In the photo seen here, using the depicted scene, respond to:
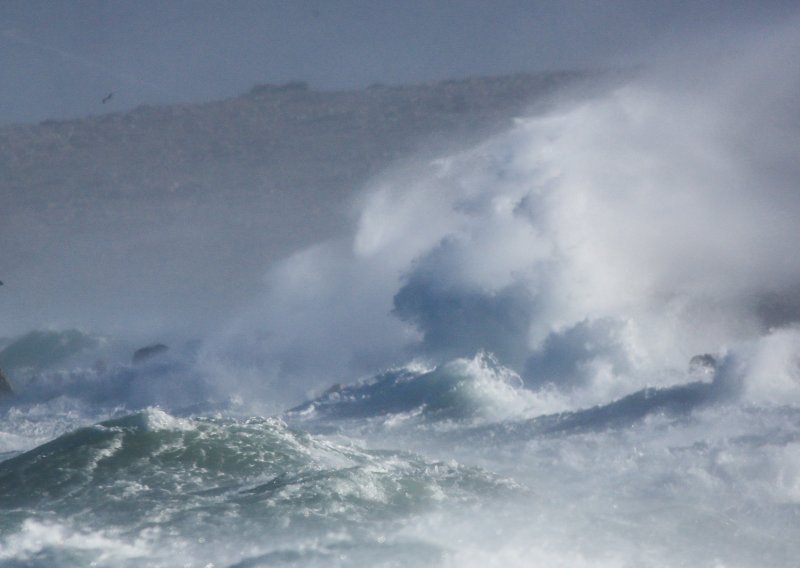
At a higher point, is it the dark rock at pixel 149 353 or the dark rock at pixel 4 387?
the dark rock at pixel 149 353

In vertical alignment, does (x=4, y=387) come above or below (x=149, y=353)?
below

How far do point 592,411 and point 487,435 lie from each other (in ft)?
6.79

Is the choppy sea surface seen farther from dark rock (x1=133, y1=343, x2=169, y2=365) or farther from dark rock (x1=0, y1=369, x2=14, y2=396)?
dark rock (x1=133, y1=343, x2=169, y2=365)

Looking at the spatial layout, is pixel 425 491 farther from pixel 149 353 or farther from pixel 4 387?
pixel 149 353

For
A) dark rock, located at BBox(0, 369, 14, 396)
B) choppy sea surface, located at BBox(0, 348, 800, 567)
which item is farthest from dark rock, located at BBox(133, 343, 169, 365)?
choppy sea surface, located at BBox(0, 348, 800, 567)

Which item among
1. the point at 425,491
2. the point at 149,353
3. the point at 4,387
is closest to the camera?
the point at 425,491

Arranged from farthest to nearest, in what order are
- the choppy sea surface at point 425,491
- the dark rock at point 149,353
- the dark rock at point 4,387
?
the dark rock at point 149,353
the dark rock at point 4,387
the choppy sea surface at point 425,491

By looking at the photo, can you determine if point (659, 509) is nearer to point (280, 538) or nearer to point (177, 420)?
point (280, 538)

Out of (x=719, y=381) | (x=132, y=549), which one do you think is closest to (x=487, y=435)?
(x=719, y=381)

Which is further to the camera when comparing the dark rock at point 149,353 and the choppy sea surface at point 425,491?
the dark rock at point 149,353

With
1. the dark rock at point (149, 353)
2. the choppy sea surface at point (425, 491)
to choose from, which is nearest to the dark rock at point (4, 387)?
the dark rock at point (149, 353)

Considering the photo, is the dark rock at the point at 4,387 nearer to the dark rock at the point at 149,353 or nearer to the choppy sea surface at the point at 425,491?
the dark rock at the point at 149,353

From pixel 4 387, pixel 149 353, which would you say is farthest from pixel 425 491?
pixel 149 353

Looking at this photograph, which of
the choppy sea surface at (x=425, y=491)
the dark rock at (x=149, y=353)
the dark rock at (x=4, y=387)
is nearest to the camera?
the choppy sea surface at (x=425, y=491)
